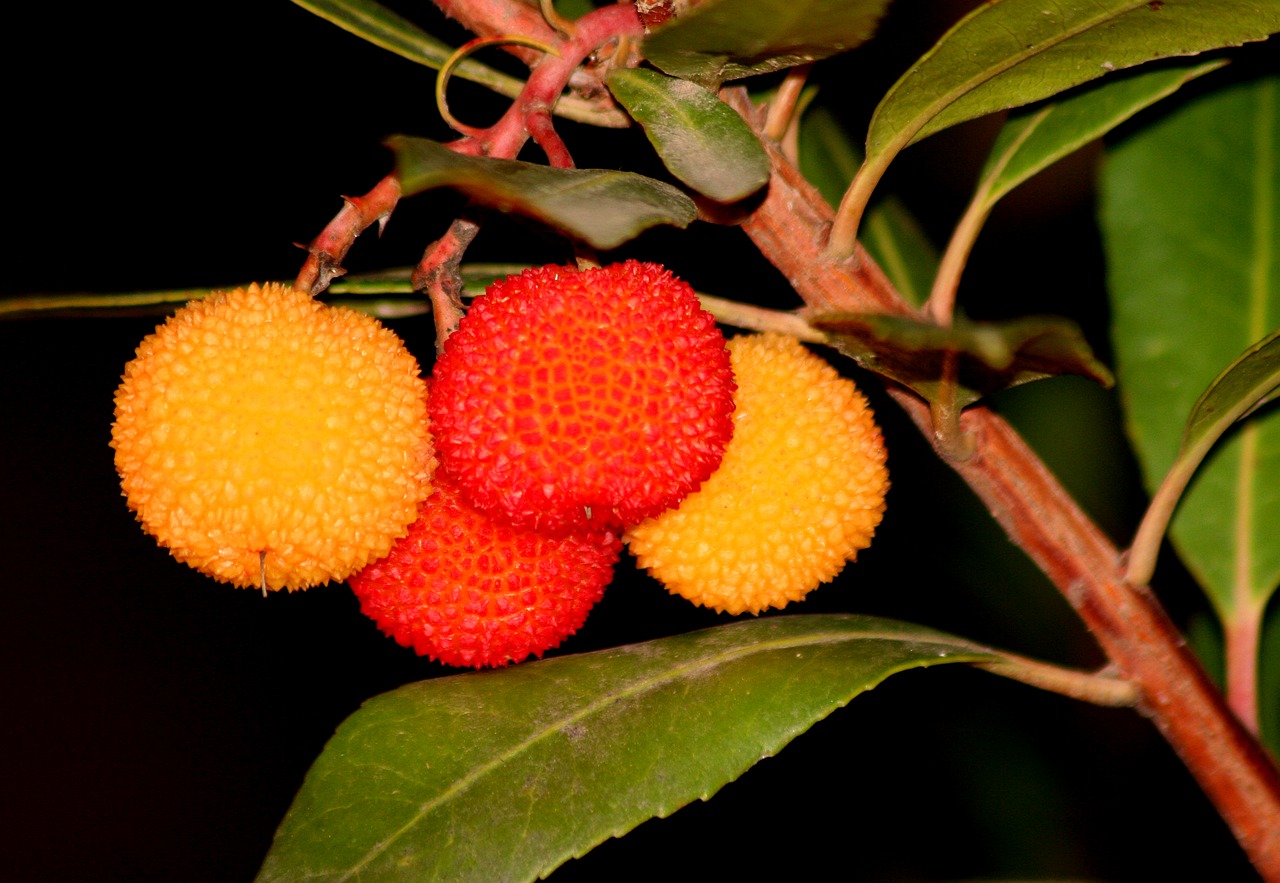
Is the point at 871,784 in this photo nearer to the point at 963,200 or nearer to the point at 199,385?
the point at 963,200

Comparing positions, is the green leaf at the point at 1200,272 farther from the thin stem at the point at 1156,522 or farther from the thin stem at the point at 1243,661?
the thin stem at the point at 1156,522

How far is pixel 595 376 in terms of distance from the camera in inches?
28.5

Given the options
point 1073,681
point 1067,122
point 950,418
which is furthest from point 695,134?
point 1073,681

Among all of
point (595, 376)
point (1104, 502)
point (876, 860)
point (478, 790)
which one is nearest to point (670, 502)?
point (595, 376)

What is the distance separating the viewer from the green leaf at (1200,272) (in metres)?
1.15

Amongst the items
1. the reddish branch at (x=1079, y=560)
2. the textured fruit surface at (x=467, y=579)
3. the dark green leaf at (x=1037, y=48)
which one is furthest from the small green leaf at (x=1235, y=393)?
the textured fruit surface at (x=467, y=579)

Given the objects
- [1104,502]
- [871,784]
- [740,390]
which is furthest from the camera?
[871,784]

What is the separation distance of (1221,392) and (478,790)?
0.63 meters

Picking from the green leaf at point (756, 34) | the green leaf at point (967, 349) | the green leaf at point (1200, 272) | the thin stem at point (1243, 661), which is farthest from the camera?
the green leaf at point (1200, 272)

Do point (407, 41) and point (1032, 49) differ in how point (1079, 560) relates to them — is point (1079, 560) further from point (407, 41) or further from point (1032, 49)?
point (407, 41)

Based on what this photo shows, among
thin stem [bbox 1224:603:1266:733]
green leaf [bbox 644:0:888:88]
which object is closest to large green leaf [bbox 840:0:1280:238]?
green leaf [bbox 644:0:888:88]

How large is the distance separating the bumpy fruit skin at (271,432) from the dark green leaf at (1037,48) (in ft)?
1.34

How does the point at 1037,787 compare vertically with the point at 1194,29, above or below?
below

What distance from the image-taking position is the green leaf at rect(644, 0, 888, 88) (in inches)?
25.5
